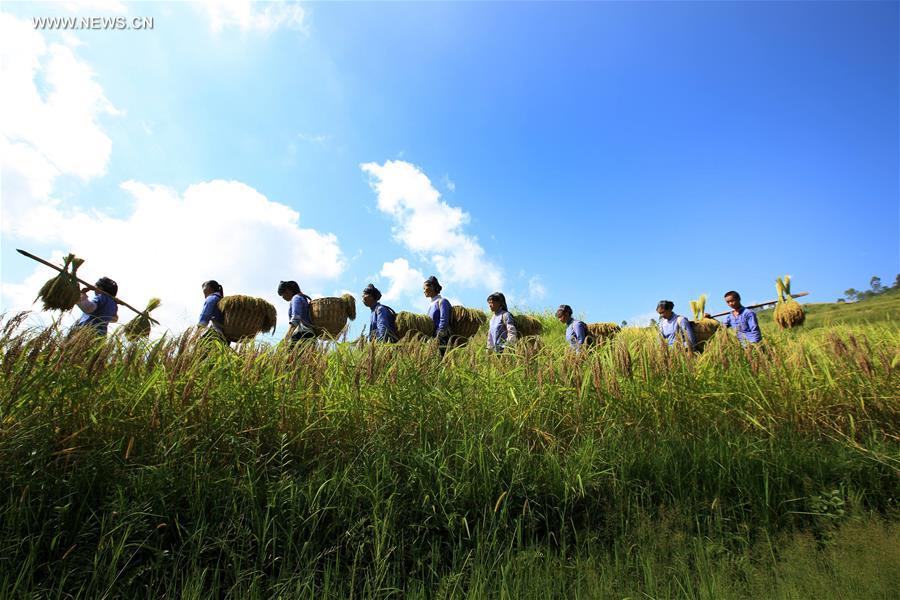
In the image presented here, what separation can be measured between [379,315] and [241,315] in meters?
1.71

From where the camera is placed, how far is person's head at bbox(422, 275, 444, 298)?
6.44 meters

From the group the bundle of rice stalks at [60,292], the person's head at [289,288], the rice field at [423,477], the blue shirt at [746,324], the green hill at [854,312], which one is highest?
the green hill at [854,312]

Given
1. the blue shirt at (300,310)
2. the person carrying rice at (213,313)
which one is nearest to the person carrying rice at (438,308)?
the blue shirt at (300,310)

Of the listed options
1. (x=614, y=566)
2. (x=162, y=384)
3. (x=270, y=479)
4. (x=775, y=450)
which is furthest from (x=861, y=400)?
(x=162, y=384)

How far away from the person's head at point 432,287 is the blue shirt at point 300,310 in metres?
1.62

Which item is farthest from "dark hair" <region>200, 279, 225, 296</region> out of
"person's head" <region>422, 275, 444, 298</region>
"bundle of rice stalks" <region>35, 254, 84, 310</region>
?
"person's head" <region>422, 275, 444, 298</region>

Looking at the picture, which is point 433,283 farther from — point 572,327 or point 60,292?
point 60,292

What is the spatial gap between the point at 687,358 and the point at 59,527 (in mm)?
4205

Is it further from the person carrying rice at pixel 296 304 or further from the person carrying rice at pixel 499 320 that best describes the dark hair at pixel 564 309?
the person carrying rice at pixel 296 304

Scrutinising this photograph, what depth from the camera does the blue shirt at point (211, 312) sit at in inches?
223

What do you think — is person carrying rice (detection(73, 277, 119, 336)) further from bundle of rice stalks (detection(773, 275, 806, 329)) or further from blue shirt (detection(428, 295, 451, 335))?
bundle of rice stalks (detection(773, 275, 806, 329))

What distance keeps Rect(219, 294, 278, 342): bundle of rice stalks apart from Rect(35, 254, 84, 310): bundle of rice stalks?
1498 millimetres

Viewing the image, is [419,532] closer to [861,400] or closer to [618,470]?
[618,470]

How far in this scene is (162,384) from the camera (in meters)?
2.75
